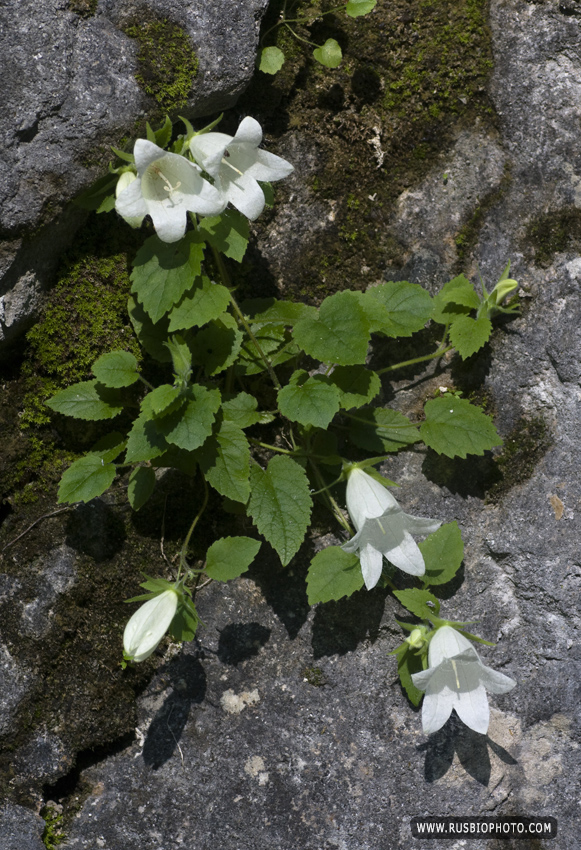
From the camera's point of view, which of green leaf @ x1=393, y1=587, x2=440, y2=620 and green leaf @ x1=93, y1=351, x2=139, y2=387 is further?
green leaf @ x1=393, y1=587, x2=440, y2=620

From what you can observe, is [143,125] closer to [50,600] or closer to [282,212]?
[282,212]

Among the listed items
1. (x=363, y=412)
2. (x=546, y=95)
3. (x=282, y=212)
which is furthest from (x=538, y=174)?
(x=363, y=412)

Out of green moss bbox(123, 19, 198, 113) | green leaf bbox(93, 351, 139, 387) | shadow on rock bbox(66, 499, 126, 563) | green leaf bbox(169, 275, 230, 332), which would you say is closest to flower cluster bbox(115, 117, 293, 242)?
green leaf bbox(169, 275, 230, 332)

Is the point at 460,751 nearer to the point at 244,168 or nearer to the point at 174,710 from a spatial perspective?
the point at 174,710

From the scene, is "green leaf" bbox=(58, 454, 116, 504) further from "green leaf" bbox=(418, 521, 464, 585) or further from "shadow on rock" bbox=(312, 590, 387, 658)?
"green leaf" bbox=(418, 521, 464, 585)

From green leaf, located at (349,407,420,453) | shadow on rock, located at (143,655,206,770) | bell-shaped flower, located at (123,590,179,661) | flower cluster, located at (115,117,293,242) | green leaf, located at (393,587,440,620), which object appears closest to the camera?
flower cluster, located at (115,117,293,242)

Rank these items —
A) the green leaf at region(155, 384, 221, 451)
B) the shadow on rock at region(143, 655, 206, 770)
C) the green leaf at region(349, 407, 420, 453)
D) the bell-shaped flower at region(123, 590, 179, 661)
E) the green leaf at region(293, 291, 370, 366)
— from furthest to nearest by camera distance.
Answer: the green leaf at region(349, 407, 420, 453)
the shadow on rock at region(143, 655, 206, 770)
the green leaf at region(293, 291, 370, 366)
the green leaf at region(155, 384, 221, 451)
the bell-shaped flower at region(123, 590, 179, 661)

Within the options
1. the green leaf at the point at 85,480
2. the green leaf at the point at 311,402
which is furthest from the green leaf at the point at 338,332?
the green leaf at the point at 85,480

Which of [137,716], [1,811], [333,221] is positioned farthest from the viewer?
[333,221]

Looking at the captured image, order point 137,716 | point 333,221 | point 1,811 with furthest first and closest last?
point 333,221 < point 137,716 < point 1,811
